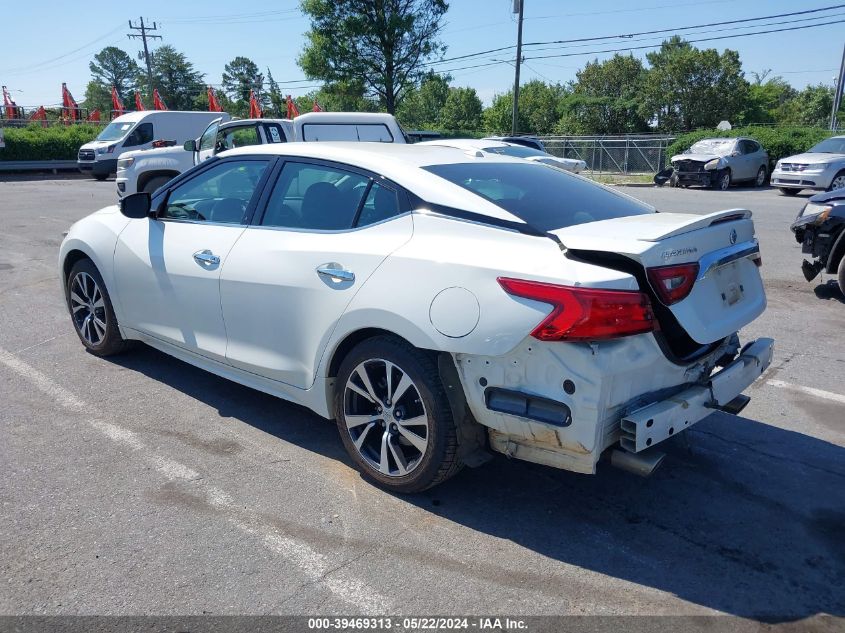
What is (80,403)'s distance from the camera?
466cm

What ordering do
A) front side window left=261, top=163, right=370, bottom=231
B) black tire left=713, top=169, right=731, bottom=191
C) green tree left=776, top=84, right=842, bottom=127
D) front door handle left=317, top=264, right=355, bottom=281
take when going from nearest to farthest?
front door handle left=317, top=264, right=355, bottom=281
front side window left=261, top=163, right=370, bottom=231
black tire left=713, top=169, right=731, bottom=191
green tree left=776, top=84, right=842, bottom=127

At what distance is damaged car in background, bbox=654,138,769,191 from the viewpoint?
76.2 feet

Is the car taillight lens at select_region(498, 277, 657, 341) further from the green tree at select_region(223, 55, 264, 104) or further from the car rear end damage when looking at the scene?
the green tree at select_region(223, 55, 264, 104)

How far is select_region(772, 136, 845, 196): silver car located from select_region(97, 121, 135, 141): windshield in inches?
846

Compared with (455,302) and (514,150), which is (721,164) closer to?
(514,150)

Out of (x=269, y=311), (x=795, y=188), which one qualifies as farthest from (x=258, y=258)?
(x=795, y=188)

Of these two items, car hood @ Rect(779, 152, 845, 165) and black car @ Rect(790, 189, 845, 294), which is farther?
car hood @ Rect(779, 152, 845, 165)

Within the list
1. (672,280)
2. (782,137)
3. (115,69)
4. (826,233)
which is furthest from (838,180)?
(115,69)

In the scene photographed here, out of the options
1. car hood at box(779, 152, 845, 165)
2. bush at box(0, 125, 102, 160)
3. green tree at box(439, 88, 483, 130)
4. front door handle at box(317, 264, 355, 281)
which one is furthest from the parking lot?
green tree at box(439, 88, 483, 130)

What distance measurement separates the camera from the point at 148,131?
80.1 ft

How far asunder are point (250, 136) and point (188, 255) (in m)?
12.0

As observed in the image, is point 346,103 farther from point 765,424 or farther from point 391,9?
point 765,424

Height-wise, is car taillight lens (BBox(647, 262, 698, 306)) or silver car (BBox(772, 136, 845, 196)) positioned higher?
car taillight lens (BBox(647, 262, 698, 306))

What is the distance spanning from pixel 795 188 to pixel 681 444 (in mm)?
19839
